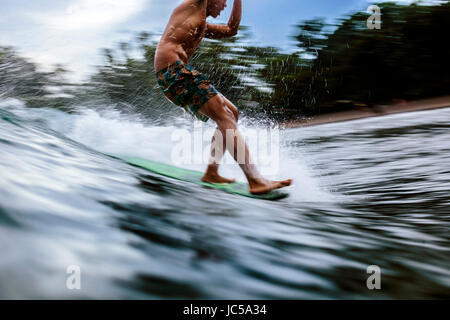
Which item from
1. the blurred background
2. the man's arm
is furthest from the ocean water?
the man's arm

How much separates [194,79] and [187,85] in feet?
0.17

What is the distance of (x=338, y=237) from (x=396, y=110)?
227 inches

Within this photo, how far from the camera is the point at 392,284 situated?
92 centimetres

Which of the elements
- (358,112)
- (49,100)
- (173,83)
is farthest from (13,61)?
(358,112)

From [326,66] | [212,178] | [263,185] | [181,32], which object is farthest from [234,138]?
[326,66]

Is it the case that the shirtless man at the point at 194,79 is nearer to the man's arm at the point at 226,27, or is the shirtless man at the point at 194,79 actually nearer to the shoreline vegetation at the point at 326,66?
the man's arm at the point at 226,27

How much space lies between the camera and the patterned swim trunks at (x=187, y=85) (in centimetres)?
209

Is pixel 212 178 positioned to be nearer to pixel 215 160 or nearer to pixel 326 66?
pixel 215 160

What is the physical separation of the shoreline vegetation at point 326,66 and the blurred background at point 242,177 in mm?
→ 25

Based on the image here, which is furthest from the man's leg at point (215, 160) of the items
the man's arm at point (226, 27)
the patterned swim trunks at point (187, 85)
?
the man's arm at point (226, 27)

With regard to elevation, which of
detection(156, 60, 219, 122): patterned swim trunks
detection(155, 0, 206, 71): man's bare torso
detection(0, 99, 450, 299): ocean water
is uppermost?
detection(155, 0, 206, 71): man's bare torso

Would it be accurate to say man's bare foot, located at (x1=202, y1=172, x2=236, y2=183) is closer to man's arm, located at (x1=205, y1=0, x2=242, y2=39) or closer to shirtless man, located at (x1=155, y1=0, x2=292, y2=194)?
shirtless man, located at (x1=155, y1=0, x2=292, y2=194)

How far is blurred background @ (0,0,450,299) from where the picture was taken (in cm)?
81
